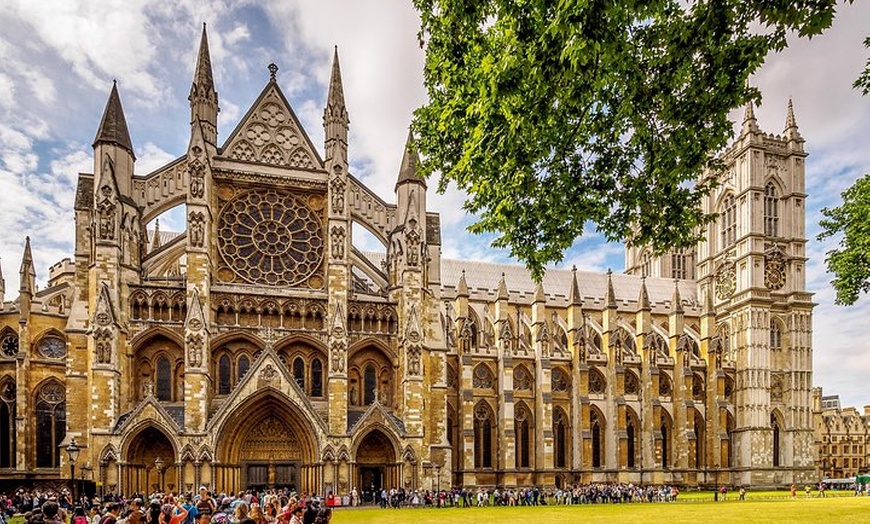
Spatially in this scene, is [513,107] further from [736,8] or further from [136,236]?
[136,236]

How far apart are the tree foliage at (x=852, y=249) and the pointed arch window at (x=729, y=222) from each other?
115ft

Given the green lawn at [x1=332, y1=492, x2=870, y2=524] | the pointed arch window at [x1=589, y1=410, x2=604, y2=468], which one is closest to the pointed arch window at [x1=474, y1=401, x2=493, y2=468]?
the pointed arch window at [x1=589, y1=410, x2=604, y2=468]

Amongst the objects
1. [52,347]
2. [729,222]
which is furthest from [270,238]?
[729,222]

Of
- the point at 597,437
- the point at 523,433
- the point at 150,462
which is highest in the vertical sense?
the point at 150,462

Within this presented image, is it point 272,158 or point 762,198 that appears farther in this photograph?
point 762,198

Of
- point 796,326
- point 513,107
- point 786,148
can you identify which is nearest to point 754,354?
point 796,326

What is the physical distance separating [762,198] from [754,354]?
12.7 m

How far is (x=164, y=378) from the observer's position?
1217 inches

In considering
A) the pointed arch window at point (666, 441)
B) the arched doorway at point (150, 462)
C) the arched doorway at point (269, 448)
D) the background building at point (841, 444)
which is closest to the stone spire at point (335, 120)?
the arched doorway at point (269, 448)

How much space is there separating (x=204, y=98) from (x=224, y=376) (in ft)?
42.6

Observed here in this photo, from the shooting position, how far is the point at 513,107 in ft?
37.0

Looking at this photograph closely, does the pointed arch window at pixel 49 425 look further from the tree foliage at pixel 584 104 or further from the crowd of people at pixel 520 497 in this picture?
the tree foliage at pixel 584 104

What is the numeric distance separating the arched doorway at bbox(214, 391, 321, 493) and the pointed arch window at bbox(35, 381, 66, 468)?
987cm

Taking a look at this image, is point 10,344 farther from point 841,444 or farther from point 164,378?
point 841,444
